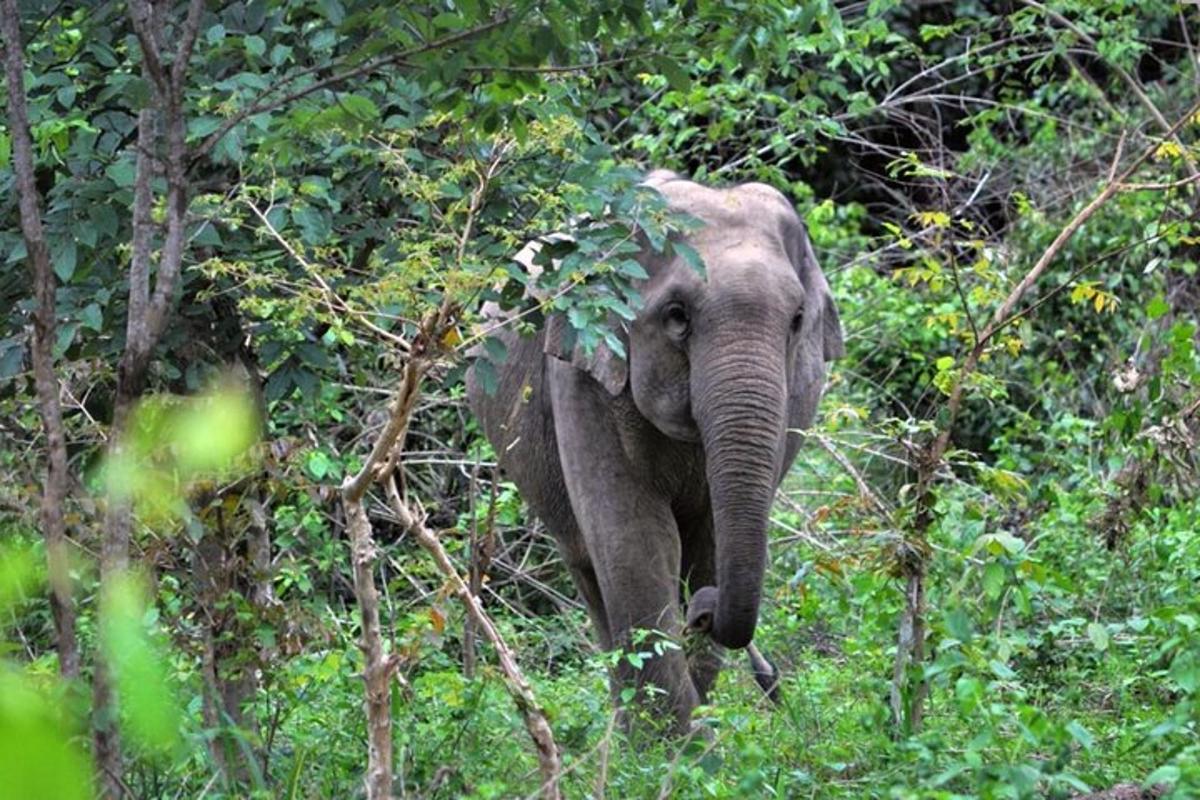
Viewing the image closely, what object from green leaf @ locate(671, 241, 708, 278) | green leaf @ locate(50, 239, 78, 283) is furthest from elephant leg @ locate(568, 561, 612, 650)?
green leaf @ locate(50, 239, 78, 283)

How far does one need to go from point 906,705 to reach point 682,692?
164 cm

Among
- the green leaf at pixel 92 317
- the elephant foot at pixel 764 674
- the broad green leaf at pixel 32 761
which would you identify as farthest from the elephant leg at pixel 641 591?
the broad green leaf at pixel 32 761

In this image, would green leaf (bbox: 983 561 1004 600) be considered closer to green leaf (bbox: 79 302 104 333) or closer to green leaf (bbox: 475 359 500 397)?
green leaf (bbox: 475 359 500 397)

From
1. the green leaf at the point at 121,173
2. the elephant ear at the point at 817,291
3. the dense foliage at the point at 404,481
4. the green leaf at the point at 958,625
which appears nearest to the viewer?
the dense foliage at the point at 404,481

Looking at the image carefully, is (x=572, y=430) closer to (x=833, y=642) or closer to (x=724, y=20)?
(x=833, y=642)

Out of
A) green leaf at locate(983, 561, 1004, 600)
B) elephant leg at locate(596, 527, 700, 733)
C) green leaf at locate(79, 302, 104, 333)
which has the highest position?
green leaf at locate(79, 302, 104, 333)

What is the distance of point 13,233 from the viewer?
219 inches

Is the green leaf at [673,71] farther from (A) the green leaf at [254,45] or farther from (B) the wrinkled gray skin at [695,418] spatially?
(B) the wrinkled gray skin at [695,418]

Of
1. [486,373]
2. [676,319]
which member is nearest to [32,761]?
Answer: [486,373]

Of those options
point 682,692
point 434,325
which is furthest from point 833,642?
point 434,325

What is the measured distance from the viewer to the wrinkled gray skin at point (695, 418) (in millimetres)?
6371

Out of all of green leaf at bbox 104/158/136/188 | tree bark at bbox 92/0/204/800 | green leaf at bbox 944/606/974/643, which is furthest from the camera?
green leaf at bbox 104/158/136/188

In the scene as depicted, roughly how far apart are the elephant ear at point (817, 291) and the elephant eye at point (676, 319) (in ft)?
2.02

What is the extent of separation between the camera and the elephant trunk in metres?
6.20
